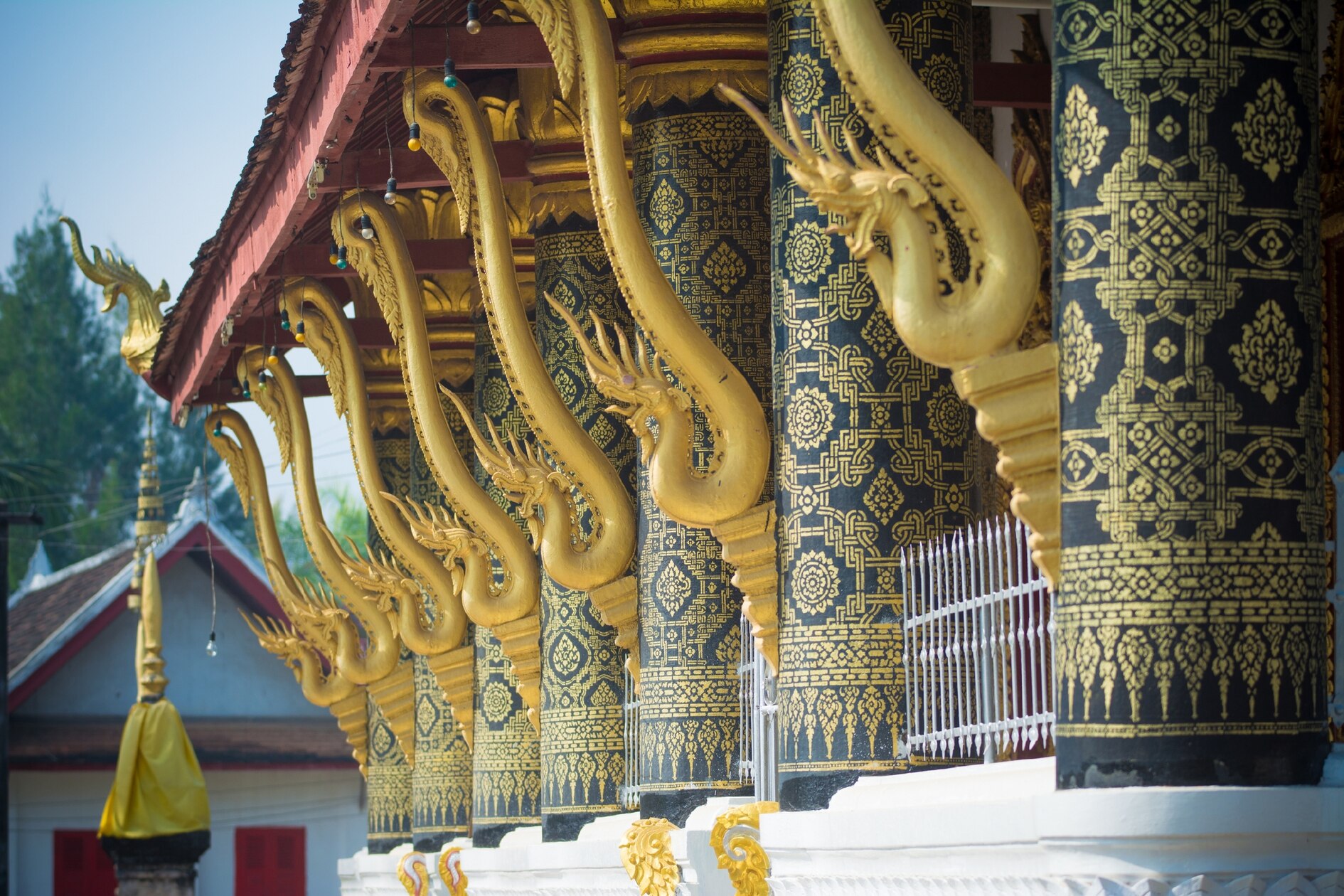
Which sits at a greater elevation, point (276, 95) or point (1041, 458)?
point (276, 95)

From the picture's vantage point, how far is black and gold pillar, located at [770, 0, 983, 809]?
7.64 m

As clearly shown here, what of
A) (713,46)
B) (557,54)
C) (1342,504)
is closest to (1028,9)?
(713,46)

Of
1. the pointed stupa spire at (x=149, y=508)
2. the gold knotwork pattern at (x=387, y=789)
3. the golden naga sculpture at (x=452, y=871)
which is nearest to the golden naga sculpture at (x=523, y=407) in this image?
the golden naga sculpture at (x=452, y=871)

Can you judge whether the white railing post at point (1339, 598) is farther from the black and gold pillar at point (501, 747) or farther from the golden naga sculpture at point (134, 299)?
the golden naga sculpture at point (134, 299)

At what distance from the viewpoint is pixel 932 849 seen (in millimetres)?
6246

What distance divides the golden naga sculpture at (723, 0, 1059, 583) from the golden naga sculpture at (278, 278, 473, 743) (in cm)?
680

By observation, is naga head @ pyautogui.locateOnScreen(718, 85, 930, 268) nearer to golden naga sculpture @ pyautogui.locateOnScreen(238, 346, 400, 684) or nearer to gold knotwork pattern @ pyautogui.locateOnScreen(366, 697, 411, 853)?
golden naga sculpture @ pyautogui.locateOnScreen(238, 346, 400, 684)

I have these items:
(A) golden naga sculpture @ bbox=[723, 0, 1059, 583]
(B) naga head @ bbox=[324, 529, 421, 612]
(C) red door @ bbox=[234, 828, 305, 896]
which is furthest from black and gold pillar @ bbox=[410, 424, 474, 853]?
(C) red door @ bbox=[234, 828, 305, 896]

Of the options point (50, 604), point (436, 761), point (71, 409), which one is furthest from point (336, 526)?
point (436, 761)

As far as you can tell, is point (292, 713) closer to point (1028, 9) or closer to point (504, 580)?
point (504, 580)

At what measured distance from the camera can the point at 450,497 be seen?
1162 cm

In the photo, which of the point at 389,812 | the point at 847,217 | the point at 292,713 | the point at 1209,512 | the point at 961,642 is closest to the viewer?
the point at 1209,512

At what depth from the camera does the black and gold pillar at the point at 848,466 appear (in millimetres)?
7637

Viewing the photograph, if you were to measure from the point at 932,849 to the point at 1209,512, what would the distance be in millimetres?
1314
